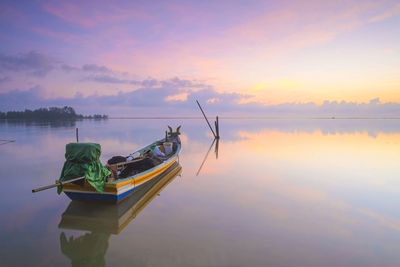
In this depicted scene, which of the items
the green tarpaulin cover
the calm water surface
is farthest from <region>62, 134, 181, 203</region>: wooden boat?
the calm water surface

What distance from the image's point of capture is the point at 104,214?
718cm

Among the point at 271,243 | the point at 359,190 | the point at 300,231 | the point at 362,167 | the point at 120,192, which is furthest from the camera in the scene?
the point at 362,167

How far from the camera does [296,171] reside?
12789mm

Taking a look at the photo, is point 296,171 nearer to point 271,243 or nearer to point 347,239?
point 347,239

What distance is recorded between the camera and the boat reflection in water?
5.16m

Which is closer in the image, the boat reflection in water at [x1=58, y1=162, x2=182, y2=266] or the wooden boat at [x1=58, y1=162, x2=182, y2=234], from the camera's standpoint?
the boat reflection in water at [x1=58, y1=162, x2=182, y2=266]

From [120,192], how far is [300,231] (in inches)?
216

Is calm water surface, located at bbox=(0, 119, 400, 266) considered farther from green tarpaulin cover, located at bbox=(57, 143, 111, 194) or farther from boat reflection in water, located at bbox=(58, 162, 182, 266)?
green tarpaulin cover, located at bbox=(57, 143, 111, 194)

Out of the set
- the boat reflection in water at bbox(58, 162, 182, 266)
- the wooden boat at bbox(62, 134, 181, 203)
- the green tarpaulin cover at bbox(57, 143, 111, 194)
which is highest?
the green tarpaulin cover at bbox(57, 143, 111, 194)

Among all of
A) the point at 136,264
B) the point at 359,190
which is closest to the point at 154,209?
the point at 136,264

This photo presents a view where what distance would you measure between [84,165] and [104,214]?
1686mm

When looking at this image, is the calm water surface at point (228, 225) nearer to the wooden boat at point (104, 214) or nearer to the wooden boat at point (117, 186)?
the wooden boat at point (104, 214)

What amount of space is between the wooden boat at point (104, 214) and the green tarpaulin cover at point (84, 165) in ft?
2.84

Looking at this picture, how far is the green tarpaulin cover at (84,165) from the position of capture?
672cm
